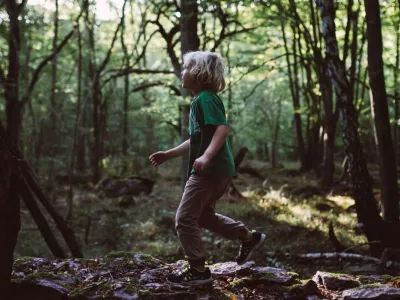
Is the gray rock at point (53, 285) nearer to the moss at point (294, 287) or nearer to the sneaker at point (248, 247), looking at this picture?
the sneaker at point (248, 247)

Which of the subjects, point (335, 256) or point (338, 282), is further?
point (335, 256)

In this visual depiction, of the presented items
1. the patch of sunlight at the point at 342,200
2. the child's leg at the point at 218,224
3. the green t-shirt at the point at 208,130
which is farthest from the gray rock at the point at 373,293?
the patch of sunlight at the point at 342,200

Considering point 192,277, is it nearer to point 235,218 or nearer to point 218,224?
point 218,224

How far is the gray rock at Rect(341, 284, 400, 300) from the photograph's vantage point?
9.51 feet

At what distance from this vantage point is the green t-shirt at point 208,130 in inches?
126

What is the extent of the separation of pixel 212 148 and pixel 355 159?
13.4ft

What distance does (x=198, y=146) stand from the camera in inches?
131

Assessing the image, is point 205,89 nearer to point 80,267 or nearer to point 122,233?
point 80,267

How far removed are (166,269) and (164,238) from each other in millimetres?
5410

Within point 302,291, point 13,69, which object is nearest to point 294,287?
point 302,291

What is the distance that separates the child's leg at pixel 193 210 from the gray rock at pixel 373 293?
1.15 metres

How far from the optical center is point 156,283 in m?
3.36

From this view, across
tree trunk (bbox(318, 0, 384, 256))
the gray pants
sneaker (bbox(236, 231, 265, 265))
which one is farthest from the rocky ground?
tree trunk (bbox(318, 0, 384, 256))

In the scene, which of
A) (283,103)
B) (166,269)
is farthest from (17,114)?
(283,103)
